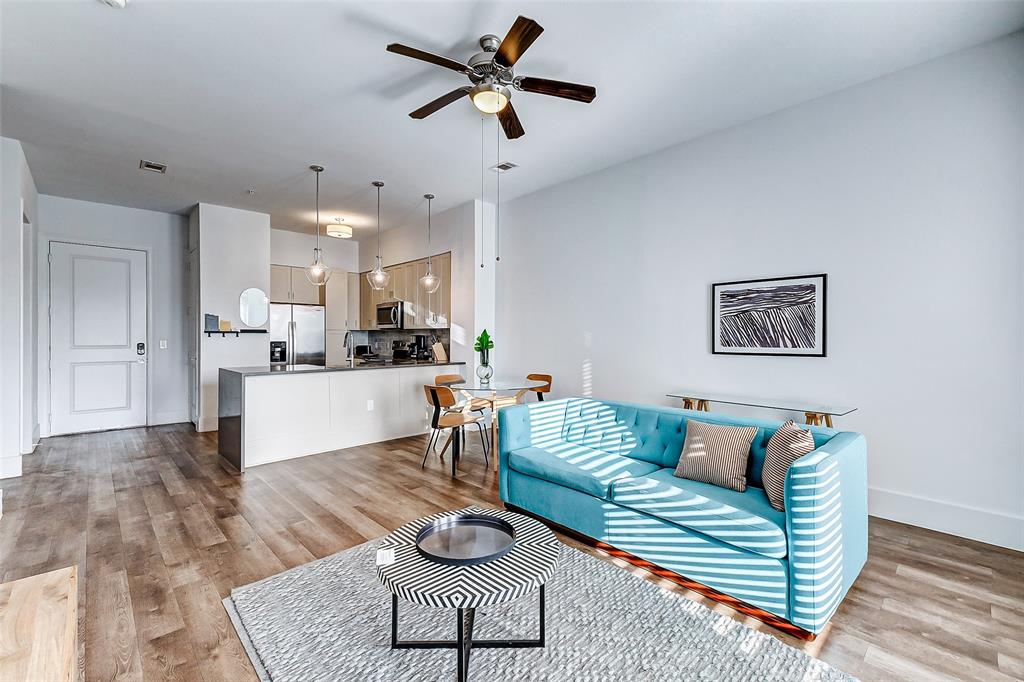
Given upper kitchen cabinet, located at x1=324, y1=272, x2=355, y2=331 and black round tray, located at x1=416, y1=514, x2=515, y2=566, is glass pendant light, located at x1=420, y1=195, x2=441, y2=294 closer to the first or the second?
upper kitchen cabinet, located at x1=324, y1=272, x2=355, y2=331

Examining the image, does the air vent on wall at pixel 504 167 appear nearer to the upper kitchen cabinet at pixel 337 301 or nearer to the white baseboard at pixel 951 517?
the white baseboard at pixel 951 517

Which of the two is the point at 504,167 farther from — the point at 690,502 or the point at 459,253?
the point at 690,502

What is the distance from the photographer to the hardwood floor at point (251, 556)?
6.15 ft

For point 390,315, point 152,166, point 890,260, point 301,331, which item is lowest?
point 301,331

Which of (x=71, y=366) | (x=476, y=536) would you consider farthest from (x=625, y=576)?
(x=71, y=366)

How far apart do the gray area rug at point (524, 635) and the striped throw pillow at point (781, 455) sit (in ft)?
2.11

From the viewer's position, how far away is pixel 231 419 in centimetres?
462

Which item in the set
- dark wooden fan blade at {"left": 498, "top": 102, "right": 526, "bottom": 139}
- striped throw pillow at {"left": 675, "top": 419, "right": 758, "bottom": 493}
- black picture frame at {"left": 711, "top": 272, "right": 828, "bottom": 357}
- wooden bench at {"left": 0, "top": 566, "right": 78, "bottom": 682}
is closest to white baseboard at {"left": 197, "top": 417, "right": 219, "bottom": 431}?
wooden bench at {"left": 0, "top": 566, "right": 78, "bottom": 682}

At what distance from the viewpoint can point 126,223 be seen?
6.38m

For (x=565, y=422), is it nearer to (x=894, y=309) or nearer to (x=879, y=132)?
(x=894, y=309)

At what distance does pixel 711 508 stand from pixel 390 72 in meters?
3.29

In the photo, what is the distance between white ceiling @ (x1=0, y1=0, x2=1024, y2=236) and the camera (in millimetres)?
2607

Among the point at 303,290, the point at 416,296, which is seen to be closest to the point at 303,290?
the point at 303,290

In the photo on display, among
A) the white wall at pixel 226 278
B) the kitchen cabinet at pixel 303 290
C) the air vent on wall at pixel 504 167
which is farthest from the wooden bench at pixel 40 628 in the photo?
the kitchen cabinet at pixel 303 290
